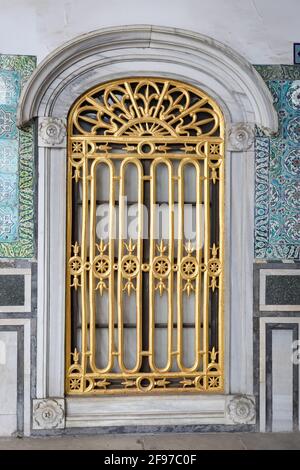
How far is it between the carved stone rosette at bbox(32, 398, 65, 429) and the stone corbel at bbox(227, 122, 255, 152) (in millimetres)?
1798

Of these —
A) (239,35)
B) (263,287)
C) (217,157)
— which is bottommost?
(263,287)

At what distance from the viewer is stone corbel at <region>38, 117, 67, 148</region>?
11.3 ft

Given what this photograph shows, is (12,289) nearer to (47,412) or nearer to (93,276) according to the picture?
(93,276)

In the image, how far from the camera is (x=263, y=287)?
11.6 feet

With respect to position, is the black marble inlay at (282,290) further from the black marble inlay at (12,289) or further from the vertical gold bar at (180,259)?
the black marble inlay at (12,289)

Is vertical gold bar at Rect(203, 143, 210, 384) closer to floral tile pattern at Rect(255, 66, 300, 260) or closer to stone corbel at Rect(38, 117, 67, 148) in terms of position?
floral tile pattern at Rect(255, 66, 300, 260)

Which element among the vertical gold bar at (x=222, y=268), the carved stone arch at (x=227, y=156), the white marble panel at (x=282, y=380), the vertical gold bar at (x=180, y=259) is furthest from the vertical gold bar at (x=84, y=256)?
the white marble panel at (x=282, y=380)

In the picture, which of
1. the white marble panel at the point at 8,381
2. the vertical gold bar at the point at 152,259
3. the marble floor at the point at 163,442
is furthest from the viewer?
the vertical gold bar at the point at 152,259

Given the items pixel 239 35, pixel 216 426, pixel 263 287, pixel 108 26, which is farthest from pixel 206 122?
pixel 216 426

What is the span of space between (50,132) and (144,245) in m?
0.86

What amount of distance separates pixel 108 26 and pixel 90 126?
1.92 feet

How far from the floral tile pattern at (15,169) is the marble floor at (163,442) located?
1.06m

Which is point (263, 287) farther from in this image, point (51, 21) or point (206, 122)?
point (51, 21)

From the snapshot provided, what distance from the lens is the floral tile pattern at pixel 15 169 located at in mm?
3432
